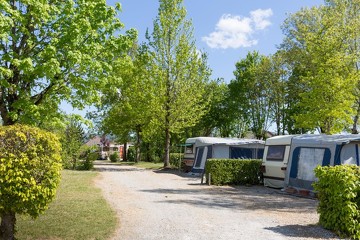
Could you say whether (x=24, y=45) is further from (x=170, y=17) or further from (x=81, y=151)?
Answer: (x=170, y=17)

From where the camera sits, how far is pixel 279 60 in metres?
36.2

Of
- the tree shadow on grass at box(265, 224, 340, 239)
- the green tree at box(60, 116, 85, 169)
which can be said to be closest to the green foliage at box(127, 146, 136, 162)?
the green tree at box(60, 116, 85, 169)

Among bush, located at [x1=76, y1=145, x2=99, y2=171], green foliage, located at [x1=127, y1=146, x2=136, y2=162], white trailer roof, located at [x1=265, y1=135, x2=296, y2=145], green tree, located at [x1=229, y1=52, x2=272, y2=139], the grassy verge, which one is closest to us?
the grassy verge

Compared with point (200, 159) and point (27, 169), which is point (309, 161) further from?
point (27, 169)

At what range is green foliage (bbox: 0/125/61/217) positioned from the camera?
580 centimetres

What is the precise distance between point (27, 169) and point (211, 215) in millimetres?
5093

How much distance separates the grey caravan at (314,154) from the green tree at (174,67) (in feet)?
45.3

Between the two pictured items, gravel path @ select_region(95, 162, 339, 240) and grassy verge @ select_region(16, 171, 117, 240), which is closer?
grassy verge @ select_region(16, 171, 117, 240)

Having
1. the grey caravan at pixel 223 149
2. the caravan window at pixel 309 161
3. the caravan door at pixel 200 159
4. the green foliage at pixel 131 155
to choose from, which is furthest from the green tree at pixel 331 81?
the green foliage at pixel 131 155

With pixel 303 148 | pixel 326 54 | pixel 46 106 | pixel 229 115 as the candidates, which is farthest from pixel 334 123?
pixel 229 115

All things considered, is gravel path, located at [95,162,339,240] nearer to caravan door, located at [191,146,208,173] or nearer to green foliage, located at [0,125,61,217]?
green foliage, located at [0,125,61,217]

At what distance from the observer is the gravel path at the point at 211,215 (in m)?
7.58

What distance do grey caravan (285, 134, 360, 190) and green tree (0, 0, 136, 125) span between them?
8012 millimetres

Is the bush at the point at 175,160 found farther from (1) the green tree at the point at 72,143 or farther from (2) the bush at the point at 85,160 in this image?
(1) the green tree at the point at 72,143
